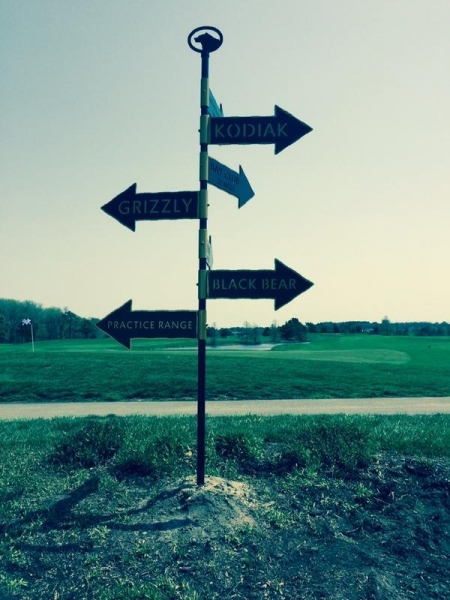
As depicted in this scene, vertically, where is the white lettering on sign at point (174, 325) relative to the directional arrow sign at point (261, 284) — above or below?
below

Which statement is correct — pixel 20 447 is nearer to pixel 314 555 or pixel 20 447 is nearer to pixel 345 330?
pixel 314 555

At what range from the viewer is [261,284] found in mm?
4668

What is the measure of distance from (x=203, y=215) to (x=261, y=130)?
1.05m

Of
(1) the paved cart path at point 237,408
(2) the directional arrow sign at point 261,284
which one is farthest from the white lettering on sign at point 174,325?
(1) the paved cart path at point 237,408

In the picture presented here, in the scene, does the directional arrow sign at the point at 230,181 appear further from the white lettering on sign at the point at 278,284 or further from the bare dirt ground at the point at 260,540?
the bare dirt ground at the point at 260,540

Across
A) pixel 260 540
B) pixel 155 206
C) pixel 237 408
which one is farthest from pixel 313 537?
pixel 237 408

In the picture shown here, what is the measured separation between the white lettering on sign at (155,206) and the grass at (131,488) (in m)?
2.61

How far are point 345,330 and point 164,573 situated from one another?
55818 millimetres

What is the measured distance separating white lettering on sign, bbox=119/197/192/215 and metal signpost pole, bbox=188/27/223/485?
192mm

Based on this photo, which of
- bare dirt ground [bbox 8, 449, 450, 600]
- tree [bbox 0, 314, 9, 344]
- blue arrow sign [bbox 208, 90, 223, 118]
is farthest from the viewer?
tree [bbox 0, 314, 9, 344]

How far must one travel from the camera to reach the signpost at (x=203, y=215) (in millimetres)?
4672

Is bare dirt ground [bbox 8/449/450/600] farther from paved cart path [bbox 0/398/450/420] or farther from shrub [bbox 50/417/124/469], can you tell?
paved cart path [bbox 0/398/450/420]

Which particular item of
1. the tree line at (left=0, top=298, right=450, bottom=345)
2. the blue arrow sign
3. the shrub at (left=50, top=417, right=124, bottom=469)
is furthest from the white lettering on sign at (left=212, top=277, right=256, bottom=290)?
the tree line at (left=0, top=298, right=450, bottom=345)

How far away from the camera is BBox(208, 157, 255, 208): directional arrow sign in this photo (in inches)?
190
